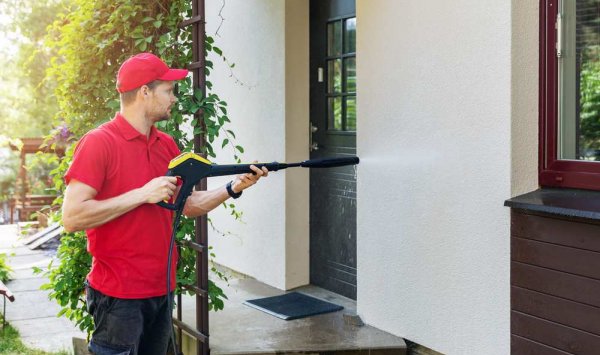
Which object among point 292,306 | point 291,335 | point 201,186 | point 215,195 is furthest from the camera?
point 292,306

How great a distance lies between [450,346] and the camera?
3.75 meters

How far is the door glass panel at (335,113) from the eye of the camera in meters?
5.09

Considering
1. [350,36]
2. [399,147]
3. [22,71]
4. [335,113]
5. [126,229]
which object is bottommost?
[126,229]

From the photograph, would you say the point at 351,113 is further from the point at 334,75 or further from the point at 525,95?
the point at 525,95

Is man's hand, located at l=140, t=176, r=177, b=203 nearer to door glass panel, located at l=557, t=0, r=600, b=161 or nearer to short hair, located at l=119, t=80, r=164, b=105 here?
short hair, located at l=119, t=80, r=164, b=105

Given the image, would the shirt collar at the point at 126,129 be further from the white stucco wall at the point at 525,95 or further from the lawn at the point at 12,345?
the lawn at the point at 12,345

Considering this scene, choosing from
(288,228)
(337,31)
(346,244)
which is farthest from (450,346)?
(337,31)

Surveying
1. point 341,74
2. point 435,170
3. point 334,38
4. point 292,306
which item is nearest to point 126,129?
point 435,170

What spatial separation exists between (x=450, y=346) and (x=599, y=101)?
142cm

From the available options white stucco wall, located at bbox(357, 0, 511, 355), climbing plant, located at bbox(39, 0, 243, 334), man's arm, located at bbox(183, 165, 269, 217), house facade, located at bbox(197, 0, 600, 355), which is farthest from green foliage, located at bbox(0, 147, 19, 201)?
man's arm, located at bbox(183, 165, 269, 217)

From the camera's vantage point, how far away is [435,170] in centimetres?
381

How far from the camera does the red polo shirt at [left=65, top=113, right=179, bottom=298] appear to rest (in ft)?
8.89

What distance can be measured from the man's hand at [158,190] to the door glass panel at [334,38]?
2710 millimetres

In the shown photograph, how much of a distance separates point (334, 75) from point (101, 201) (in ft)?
9.31
